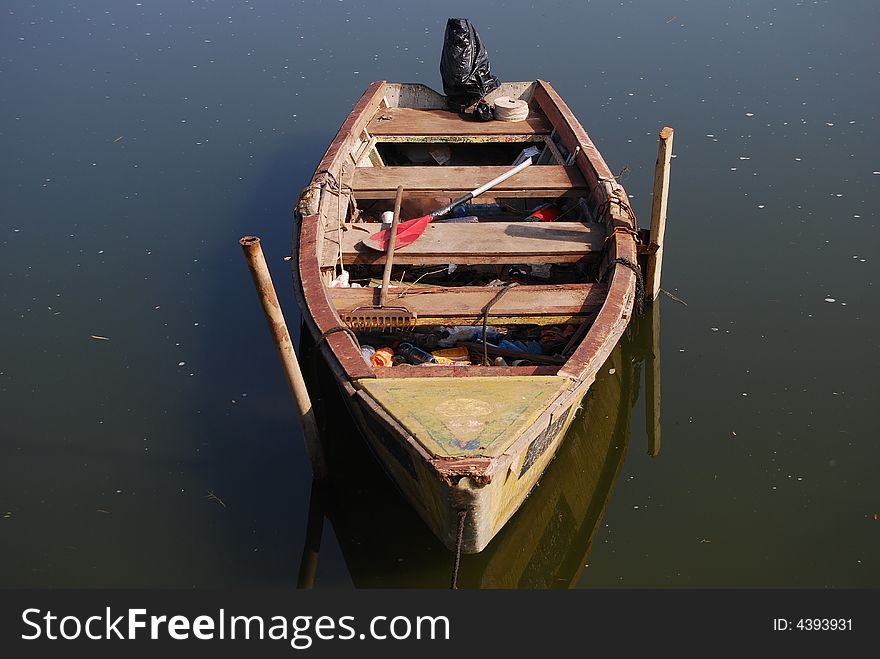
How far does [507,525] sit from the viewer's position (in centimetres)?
532

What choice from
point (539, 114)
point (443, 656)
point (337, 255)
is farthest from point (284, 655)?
point (539, 114)

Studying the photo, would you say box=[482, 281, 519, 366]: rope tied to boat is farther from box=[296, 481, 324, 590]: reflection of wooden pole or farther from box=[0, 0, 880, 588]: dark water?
box=[296, 481, 324, 590]: reflection of wooden pole

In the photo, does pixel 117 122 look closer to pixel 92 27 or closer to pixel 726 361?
pixel 92 27

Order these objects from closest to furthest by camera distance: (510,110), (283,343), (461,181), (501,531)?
1. (283,343)
2. (501,531)
3. (461,181)
4. (510,110)

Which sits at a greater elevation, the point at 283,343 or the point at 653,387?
the point at 283,343

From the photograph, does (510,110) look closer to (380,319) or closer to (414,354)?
(380,319)

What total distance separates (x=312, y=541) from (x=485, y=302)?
6.12 feet

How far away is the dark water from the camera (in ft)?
17.3

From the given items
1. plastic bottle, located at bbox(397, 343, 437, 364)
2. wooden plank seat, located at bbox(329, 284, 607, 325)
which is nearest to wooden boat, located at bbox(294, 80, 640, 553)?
wooden plank seat, located at bbox(329, 284, 607, 325)

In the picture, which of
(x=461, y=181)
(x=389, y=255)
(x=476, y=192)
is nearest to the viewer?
(x=389, y=255)

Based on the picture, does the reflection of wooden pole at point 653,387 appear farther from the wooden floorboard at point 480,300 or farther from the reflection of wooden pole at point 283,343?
the reflection of wooden pole at point 283,343

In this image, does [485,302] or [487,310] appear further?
[485,302]

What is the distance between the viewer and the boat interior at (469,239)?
18.2 feet

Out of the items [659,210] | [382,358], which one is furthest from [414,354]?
[659,210]
